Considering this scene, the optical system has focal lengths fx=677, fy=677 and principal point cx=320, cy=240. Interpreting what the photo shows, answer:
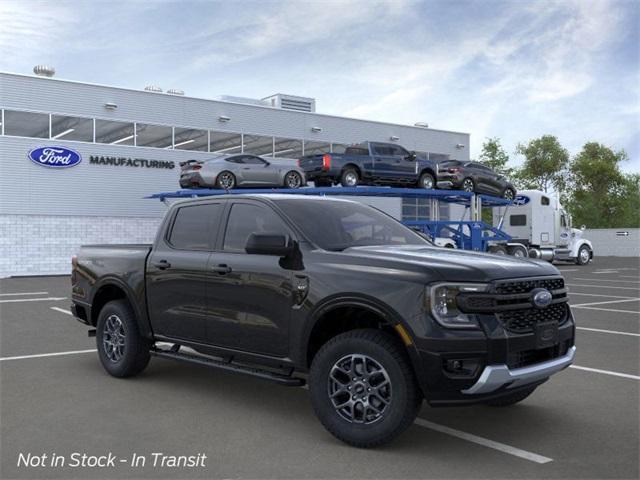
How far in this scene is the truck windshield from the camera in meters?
5.55

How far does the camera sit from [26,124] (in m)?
27.3

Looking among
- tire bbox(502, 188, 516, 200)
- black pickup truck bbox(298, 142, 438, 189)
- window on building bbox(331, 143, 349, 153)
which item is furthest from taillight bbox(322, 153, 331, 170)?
window on building bbox(331, 143, 349, 153)

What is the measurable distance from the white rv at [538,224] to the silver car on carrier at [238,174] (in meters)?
11.1

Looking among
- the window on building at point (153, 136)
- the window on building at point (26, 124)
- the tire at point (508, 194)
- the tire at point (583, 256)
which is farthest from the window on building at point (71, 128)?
the tire at point (583, 256)

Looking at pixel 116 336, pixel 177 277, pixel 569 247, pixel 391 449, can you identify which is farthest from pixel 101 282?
pixel 569 247

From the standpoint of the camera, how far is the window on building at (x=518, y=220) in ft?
103

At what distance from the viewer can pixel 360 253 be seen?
5.10 m

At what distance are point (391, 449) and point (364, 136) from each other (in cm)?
3378

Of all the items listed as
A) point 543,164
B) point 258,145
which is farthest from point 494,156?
point 258,145

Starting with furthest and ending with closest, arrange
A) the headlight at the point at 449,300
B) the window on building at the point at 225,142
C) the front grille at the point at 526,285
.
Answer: the window on building at the point at 225,142 < the front grille at the point at 526,285 < the headlight at the point at 449,300

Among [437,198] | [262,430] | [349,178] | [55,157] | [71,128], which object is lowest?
[262,430]

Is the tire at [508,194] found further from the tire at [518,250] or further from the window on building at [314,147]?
the window on building at [314,147]

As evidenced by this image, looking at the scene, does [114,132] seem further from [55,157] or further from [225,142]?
[225,142]

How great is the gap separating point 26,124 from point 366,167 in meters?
14.2
